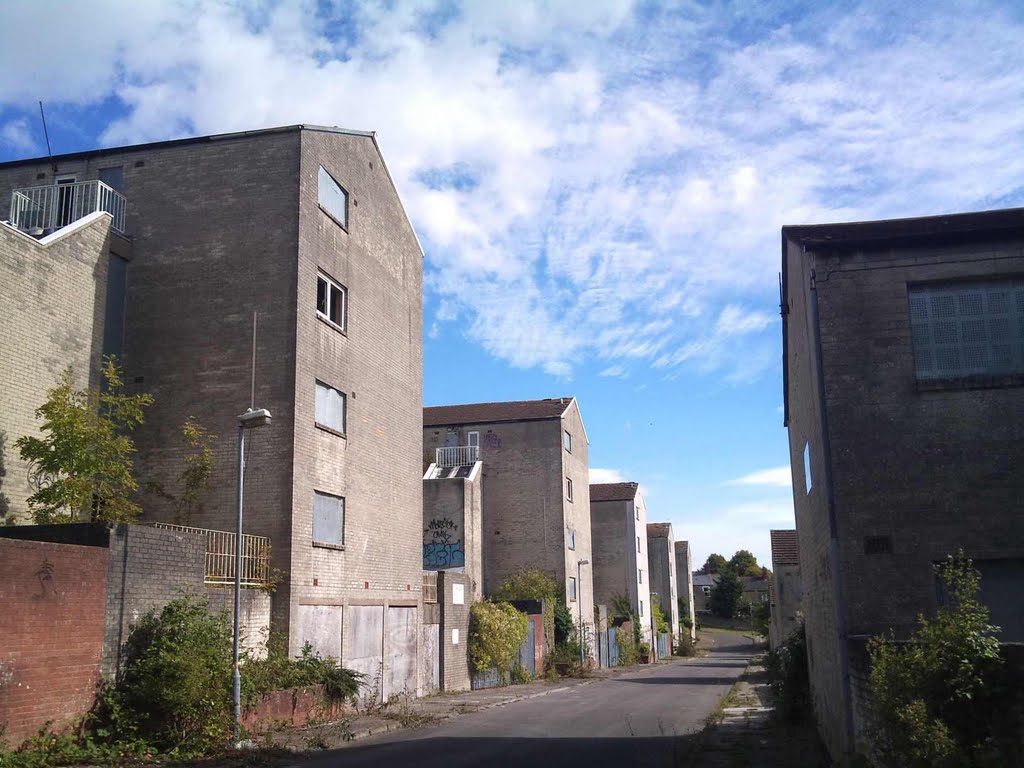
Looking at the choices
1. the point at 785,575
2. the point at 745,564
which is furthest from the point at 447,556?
the point at 745,564

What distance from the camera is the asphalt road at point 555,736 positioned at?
14250 millimetres

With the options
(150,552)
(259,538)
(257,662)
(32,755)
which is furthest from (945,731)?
(259,538)

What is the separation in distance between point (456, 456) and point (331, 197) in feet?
72.2

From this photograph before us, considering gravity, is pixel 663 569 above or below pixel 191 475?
below

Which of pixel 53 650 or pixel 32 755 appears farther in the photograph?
pixel 53 650

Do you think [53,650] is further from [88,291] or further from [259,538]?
[88,291]

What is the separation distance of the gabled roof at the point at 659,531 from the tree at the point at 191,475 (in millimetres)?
58578

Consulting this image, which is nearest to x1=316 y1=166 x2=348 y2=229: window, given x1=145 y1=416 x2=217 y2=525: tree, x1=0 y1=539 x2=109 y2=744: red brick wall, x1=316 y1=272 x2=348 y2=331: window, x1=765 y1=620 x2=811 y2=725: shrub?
x1=316 y1=272 x2=348 y2=331: window

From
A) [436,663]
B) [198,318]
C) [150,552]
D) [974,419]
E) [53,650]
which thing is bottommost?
[436,663]

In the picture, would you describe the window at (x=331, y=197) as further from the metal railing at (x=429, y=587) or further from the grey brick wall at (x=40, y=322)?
the metal railing at (x=429, y=587)

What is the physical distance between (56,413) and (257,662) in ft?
19.3

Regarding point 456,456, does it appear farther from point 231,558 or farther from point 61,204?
point 231,558

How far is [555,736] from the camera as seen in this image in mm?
17531

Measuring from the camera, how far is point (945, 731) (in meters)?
6.86
